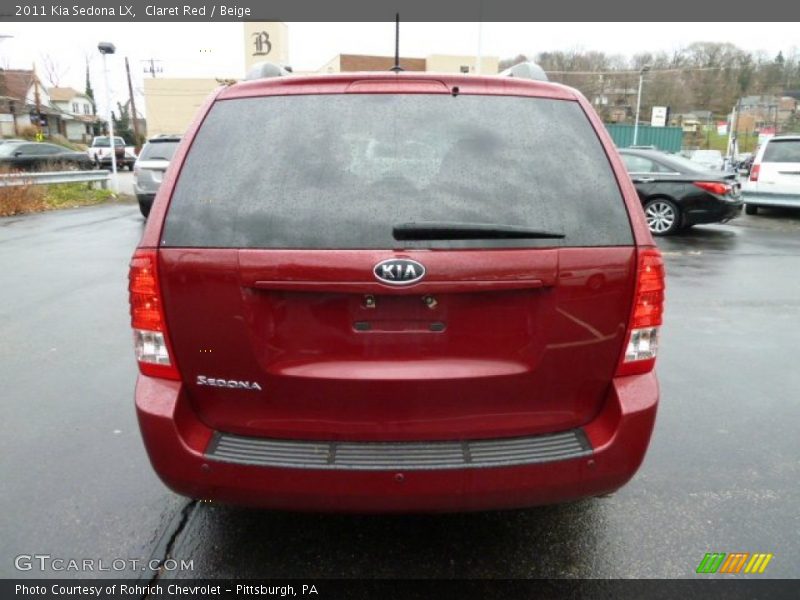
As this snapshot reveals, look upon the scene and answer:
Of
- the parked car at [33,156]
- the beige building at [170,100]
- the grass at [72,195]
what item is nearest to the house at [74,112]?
the beige building at [170,100]

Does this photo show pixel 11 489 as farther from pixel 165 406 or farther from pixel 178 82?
pixel 178 82

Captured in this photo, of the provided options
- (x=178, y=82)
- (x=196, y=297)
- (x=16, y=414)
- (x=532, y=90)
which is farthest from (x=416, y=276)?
(x=178, y=82)

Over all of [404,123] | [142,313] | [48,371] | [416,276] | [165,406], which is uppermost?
[404,123]

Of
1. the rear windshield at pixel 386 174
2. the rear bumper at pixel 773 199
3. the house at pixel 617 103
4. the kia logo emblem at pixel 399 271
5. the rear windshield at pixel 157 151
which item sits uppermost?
the house at pixel 617 103

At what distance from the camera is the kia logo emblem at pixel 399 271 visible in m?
2.00

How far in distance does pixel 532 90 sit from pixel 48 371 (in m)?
4.08

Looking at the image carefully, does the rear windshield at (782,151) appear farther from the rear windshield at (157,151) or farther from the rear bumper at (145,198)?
the rear bumper at (145,198)

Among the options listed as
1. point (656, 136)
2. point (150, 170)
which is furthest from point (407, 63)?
point (150, 170)

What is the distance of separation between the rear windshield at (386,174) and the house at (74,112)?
81592 millimetres

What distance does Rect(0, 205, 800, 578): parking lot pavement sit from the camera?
8.41 feet

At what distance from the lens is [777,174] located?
46.0 ft

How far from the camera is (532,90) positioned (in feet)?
7.67

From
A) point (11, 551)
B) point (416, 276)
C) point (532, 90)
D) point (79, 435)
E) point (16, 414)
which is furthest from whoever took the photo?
point (16, 414)

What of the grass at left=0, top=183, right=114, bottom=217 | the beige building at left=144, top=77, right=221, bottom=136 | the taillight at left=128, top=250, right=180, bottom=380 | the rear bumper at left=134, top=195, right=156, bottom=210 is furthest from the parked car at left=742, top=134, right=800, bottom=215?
the beige building at left=144, top=77, right=221, bottom=136
